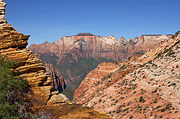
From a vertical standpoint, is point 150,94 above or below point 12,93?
below

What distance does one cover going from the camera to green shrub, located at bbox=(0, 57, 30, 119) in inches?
547

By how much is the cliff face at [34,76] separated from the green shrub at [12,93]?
3.62 ft

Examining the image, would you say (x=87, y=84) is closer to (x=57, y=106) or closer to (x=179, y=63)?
(x=179, y=63)

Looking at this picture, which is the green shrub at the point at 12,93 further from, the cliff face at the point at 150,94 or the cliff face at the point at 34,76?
the cliff face at the point at 150,94

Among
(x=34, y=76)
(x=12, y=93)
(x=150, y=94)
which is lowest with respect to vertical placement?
(x=150, y=94)

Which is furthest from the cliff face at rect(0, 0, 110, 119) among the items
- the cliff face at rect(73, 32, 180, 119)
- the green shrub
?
the cliff face at rect(73, 32, 180, 119)

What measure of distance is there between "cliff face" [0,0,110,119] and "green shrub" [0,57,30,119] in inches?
43.5

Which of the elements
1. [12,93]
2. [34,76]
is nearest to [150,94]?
[34,76]

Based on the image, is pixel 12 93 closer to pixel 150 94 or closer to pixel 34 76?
pixel 34 76

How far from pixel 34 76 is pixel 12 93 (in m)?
4.39

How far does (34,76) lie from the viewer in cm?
1958

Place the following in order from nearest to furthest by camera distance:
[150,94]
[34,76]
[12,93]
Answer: [12,93] < [34,76] < [150,94]

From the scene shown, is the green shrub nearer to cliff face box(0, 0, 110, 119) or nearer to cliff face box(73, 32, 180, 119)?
cliff face box(0, 0, 110, 119)

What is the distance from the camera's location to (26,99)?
57.9ft
